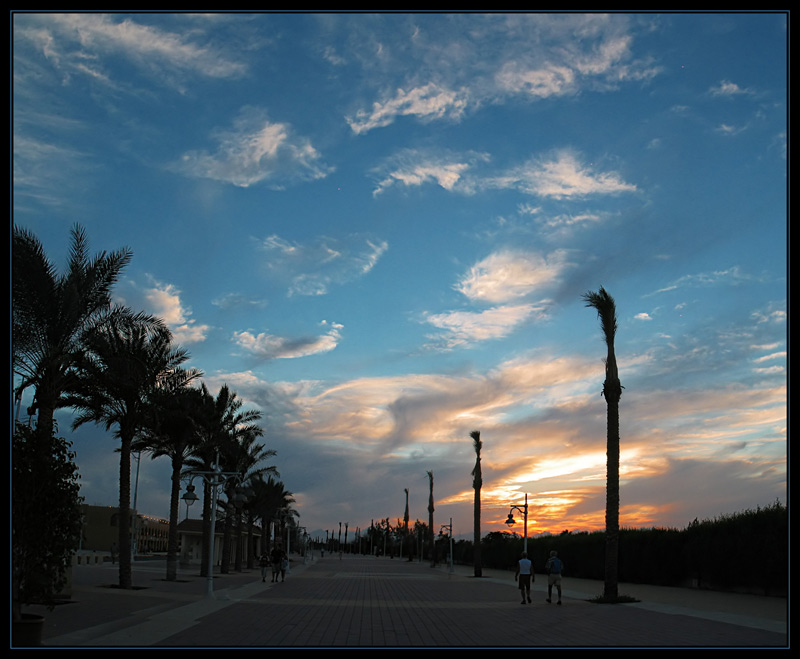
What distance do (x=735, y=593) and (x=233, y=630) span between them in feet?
73.7

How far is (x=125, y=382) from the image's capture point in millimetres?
24953

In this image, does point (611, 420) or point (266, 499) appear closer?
point (611, 420)

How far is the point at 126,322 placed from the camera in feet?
76.0

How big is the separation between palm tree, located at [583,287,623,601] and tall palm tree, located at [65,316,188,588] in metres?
Result: 15.4

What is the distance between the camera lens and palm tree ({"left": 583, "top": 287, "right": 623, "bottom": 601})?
26328 millimetres

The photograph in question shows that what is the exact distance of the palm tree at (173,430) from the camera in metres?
29.6

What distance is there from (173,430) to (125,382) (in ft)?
24.2

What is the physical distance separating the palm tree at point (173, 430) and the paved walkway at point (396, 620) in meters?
5.34

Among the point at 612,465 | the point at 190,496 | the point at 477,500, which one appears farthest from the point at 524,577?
the point at 477,500

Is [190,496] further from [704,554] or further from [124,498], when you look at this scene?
[704,554]

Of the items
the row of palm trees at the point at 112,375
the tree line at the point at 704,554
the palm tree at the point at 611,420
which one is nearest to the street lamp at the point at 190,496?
the row of palm trees at the point at 112,375

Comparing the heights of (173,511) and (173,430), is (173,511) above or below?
below

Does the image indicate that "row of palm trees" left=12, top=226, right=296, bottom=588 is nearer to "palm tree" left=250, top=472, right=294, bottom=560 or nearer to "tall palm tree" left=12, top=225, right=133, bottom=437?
"tall palm tree" left=12, top=225, right=133, bottom=437

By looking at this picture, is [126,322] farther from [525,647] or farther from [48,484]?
[525,647]
